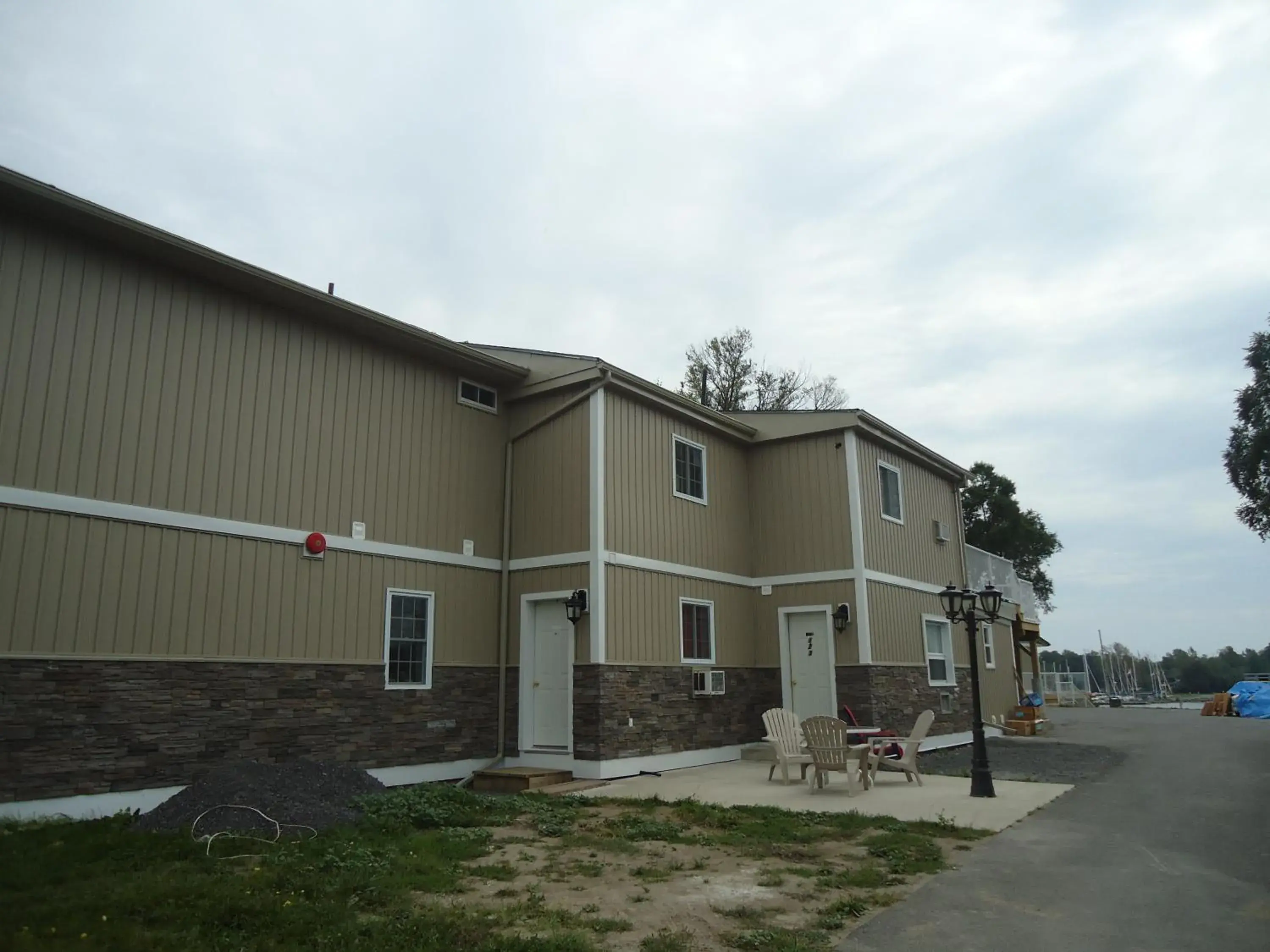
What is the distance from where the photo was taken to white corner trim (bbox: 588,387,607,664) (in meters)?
11.7

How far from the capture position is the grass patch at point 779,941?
15.4 ft

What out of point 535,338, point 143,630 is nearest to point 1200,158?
point 143,630

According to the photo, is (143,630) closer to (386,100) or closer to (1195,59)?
(386,100)

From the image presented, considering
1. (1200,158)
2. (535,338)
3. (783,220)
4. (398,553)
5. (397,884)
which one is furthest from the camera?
(535,338)

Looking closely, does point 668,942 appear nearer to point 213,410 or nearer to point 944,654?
point 213,410

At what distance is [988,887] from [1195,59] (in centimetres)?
769

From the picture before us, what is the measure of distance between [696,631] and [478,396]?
4967 millimetres

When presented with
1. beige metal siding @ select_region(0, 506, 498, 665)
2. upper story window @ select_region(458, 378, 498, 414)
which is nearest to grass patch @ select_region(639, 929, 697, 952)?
beige metal siding @ select_region(0, 506, 498, 665)

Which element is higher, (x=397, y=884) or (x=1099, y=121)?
(x=1099, y=121)

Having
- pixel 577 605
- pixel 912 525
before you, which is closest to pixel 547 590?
pixel 577 605

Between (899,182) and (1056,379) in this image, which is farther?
(1056,379)

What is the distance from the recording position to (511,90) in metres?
12.0

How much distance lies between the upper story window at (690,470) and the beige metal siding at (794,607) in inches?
88.9

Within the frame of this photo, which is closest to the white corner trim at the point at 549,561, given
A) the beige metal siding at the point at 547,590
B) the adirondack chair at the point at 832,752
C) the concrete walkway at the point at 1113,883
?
the beige metal siding at the point at 547,590
